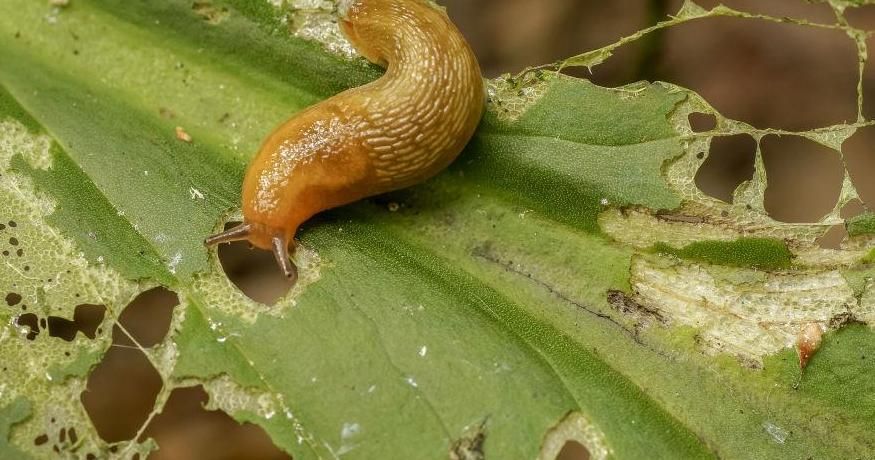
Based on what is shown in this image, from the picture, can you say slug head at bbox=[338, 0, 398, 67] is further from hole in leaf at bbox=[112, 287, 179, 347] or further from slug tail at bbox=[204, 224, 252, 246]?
hole in leaf at bbox=[112, 287, 179, 347]

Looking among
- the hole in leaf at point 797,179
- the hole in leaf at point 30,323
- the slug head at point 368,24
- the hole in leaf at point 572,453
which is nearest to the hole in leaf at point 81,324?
A: the hole in leaf at point 30,323

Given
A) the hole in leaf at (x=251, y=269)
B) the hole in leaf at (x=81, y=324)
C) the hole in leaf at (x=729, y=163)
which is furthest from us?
the hole in leaf at (x=729, y=163)

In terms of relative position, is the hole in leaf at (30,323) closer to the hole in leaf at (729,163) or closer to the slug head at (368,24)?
the slug head at (368,24)

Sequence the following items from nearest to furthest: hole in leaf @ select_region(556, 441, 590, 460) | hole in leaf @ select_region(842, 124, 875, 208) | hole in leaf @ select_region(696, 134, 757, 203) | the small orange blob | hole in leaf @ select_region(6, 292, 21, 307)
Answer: the small orange blob → hole in leaf @ select_region(6, 292, 21, 307) → hole in leaf @ select_region(556, 441, 590, 460) → hole in leaf @ select_region(696, 134, 757, 203) → hole in leaf @ select_region(842, 124, 875, 208)

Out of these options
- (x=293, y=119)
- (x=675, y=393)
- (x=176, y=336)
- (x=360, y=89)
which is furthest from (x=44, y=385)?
(x=675, y=393)

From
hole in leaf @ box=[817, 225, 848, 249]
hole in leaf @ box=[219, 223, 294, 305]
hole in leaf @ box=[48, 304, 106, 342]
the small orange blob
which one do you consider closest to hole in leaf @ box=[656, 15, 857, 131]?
hole in leaf @ box=[817, 225, 848, 249]

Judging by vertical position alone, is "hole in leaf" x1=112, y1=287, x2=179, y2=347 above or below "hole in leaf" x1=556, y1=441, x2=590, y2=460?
above
